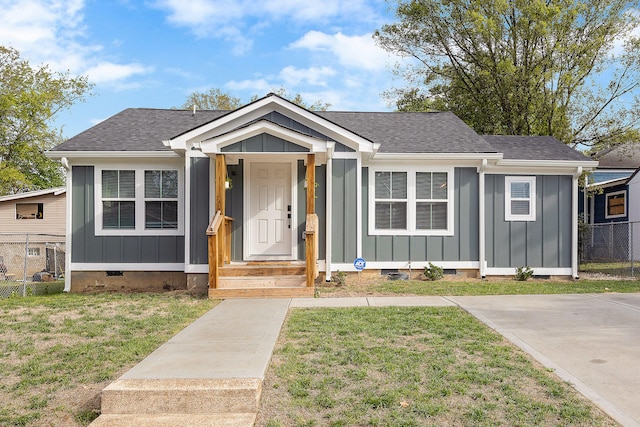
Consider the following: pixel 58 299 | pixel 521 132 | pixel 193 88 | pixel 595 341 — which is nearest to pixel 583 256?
pixel 521 132

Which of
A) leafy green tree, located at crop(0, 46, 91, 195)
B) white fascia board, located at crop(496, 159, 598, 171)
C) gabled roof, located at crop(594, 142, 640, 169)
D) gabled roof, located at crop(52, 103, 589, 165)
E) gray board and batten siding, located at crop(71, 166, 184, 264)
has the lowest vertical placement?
gray board and batten siding, located at crop(71, 166, 184, 264)

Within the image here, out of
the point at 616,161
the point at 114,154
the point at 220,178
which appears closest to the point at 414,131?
the point at 220,178

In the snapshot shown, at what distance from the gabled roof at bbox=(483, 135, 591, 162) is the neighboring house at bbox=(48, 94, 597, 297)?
0.39ft

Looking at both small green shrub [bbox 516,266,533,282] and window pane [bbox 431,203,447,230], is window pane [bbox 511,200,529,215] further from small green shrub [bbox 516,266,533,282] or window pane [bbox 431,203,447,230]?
window pane [bbox 431,203,447,230]

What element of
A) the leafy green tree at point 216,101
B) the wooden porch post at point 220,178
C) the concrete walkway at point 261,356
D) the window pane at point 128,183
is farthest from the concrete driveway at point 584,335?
the leafy green tree at point 216,101

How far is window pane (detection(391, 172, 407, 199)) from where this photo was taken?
35.6ft

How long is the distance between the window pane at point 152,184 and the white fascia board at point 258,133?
2.15 m

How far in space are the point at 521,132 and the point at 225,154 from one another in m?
14.2

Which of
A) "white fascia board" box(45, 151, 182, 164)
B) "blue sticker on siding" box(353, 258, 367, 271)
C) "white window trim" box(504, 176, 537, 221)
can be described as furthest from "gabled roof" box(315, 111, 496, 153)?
"white fascia board" box(45, 151, 182, 164)

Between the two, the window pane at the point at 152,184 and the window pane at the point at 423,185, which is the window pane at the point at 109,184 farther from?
the window pane at the point at 423,185

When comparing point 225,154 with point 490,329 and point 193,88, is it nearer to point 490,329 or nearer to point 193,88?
point 490,329

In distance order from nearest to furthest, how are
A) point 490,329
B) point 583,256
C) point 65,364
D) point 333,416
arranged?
point 333,416
point 65,364
point 490,329
point 583,256

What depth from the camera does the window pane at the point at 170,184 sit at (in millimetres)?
10680

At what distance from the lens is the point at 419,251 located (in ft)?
35.4
